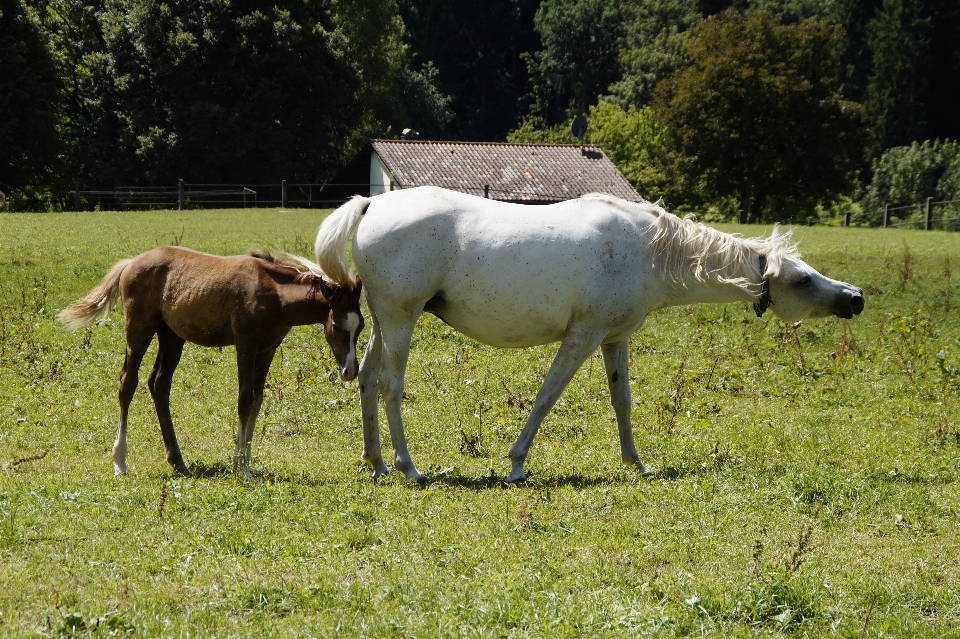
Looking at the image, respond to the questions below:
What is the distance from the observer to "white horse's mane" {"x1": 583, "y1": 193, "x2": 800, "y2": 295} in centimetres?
863

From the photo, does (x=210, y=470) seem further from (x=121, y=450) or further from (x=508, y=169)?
(x=508, y=169)

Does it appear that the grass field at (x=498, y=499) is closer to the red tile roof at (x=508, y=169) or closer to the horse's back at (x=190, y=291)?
the horse's back at (x=190, y=291)

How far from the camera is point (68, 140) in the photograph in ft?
180

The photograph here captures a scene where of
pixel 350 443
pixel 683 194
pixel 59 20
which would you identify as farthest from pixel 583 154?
pixel 350 443

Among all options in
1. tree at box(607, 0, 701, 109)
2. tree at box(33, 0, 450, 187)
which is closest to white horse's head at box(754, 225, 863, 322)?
tree at box(33, 0, 450, 187)

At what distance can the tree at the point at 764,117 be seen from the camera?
53.2 meters

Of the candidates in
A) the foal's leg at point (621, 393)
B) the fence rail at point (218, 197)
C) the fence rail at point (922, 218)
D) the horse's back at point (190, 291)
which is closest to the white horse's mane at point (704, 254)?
the foal's leg at point (621, 393)

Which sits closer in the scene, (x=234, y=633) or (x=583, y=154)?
(x=234, y=633)

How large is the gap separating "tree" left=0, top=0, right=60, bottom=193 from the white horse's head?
4107 cm

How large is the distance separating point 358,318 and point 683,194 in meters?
53.7

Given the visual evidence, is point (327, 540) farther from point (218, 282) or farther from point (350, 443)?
point (350, 443)

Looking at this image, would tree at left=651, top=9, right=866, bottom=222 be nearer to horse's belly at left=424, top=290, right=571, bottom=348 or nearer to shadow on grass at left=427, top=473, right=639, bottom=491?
horse's belly at left=424, top=290, right=571, bottom=348

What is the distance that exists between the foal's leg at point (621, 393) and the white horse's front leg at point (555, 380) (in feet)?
1.82

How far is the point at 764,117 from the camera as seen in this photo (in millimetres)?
53688
